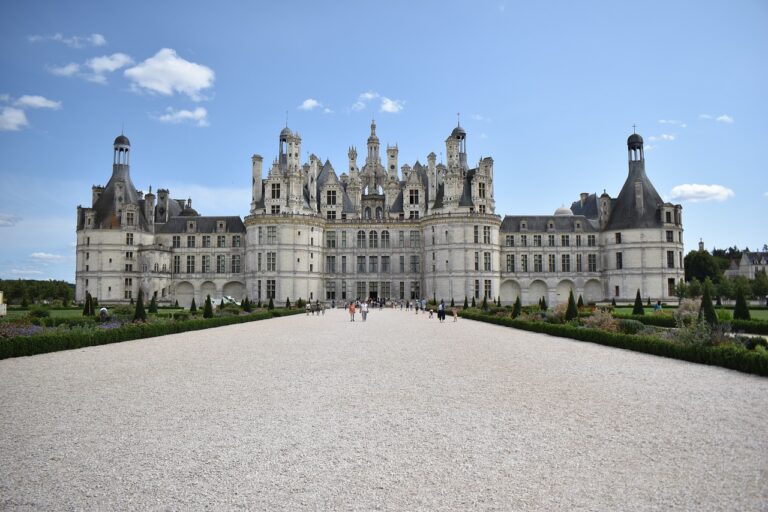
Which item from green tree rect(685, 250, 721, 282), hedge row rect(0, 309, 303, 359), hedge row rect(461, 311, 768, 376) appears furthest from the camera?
green tree rect(685, 250, 721, 282)

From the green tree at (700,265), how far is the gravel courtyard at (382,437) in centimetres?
7706

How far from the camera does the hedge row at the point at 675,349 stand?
14.0 metres

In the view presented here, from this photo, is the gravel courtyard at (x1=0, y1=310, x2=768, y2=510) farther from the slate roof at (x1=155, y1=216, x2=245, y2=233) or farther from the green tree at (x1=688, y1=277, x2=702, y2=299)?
the slate roof at (x1=155, y1=216, x2=245, y2=233)

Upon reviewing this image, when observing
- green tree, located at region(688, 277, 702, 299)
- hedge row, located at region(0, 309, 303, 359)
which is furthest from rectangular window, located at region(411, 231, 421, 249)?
hedge row, located at region(0, 309, 303, 359)

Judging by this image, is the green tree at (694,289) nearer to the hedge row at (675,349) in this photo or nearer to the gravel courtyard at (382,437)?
the hedge row at (675,349)

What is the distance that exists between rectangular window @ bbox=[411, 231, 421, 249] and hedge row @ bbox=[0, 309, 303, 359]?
35.5 meters

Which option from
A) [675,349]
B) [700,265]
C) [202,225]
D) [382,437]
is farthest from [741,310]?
[700,265]

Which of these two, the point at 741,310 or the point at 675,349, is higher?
the point at 741,310

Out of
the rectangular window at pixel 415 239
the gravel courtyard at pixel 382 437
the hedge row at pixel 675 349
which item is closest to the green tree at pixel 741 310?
the hedge row at pixel 675 349

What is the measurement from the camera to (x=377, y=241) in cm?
6444

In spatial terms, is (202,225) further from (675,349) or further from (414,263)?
(675,349)

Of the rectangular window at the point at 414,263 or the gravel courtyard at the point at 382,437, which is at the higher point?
the rectangular window at the point at 414,263

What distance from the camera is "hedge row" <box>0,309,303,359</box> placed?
17438mm

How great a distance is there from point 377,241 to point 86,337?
148ft
